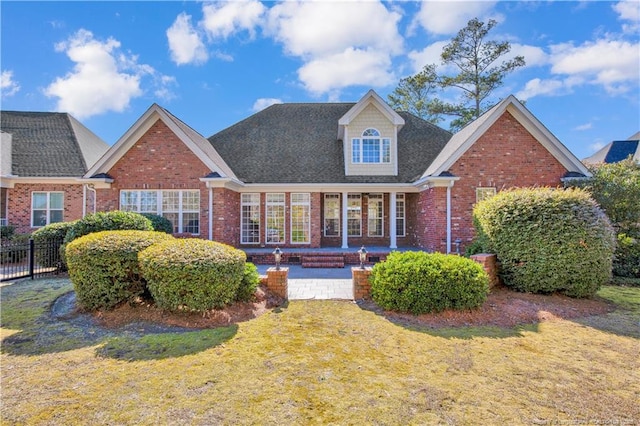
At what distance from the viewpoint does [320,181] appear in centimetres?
1561

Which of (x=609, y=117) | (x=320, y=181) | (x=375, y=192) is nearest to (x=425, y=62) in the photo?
(x=609, y=117)

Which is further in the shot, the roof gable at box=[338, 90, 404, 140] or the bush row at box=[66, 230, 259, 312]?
the roof gable at box=[338, 90, 404, 140]

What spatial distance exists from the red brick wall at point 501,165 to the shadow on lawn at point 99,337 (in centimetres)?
1119

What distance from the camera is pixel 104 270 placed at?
6668 mm

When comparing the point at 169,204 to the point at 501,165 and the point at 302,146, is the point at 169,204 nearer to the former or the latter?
the point at 302,146

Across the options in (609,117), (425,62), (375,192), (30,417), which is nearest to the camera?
(30,417)

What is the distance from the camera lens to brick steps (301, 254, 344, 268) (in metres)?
13.5

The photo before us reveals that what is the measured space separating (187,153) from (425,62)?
77.4ft

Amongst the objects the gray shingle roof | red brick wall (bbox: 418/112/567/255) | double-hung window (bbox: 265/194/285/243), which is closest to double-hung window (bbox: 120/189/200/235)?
the gray shingle roof

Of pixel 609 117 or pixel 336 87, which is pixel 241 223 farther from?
pixel 609 117

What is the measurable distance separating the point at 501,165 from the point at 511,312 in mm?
8982

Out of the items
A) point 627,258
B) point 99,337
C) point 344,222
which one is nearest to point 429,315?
point 99,337

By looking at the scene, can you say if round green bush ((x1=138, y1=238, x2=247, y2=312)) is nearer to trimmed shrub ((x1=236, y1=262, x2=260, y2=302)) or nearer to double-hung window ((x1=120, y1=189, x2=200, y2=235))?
trimmed shrub ((x1=236, y1=262, x2=260, y2=302))

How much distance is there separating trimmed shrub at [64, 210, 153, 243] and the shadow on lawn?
324 centimetres
